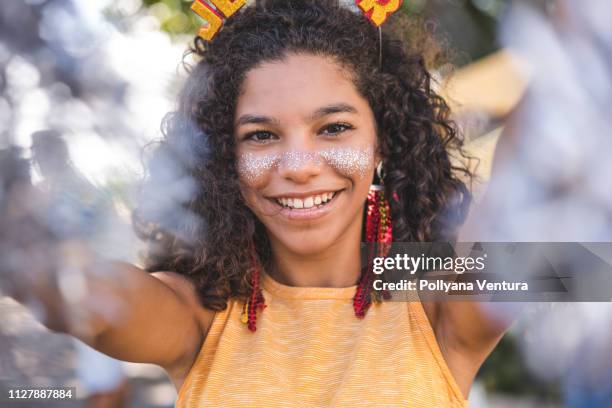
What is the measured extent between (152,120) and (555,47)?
1.99 feet

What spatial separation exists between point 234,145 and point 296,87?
0.12 m

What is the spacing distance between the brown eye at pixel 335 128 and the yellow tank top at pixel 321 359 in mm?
210

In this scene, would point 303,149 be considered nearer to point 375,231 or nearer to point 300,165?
point 300,165

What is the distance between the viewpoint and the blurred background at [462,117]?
80 centimetres

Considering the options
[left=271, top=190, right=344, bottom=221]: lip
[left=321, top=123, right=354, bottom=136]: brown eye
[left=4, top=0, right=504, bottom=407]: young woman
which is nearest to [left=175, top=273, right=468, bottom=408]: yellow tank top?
[left=4, top=0, right=504, bottom=407]: young woman

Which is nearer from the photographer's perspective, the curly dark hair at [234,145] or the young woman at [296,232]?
the young woman at [296,232]

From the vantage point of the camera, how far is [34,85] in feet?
2.86

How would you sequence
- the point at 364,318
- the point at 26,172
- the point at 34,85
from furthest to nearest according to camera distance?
the point at 364,318, the point at 34,85, the point at 26,172

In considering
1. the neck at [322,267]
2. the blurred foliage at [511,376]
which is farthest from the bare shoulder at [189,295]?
the blurred foliage at [511,376]

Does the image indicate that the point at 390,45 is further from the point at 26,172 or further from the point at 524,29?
the point at 26,172

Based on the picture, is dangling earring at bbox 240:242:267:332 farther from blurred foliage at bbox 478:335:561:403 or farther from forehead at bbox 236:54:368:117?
blurred foliage at bbox 478:335:561:403

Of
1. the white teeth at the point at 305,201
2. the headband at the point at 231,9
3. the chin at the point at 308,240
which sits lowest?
the chin at the point at 308,240

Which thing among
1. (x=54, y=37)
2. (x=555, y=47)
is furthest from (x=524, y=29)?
(x=54, y=37)

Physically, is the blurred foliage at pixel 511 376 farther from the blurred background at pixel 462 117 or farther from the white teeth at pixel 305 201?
the white teeth at pixel 305 201
